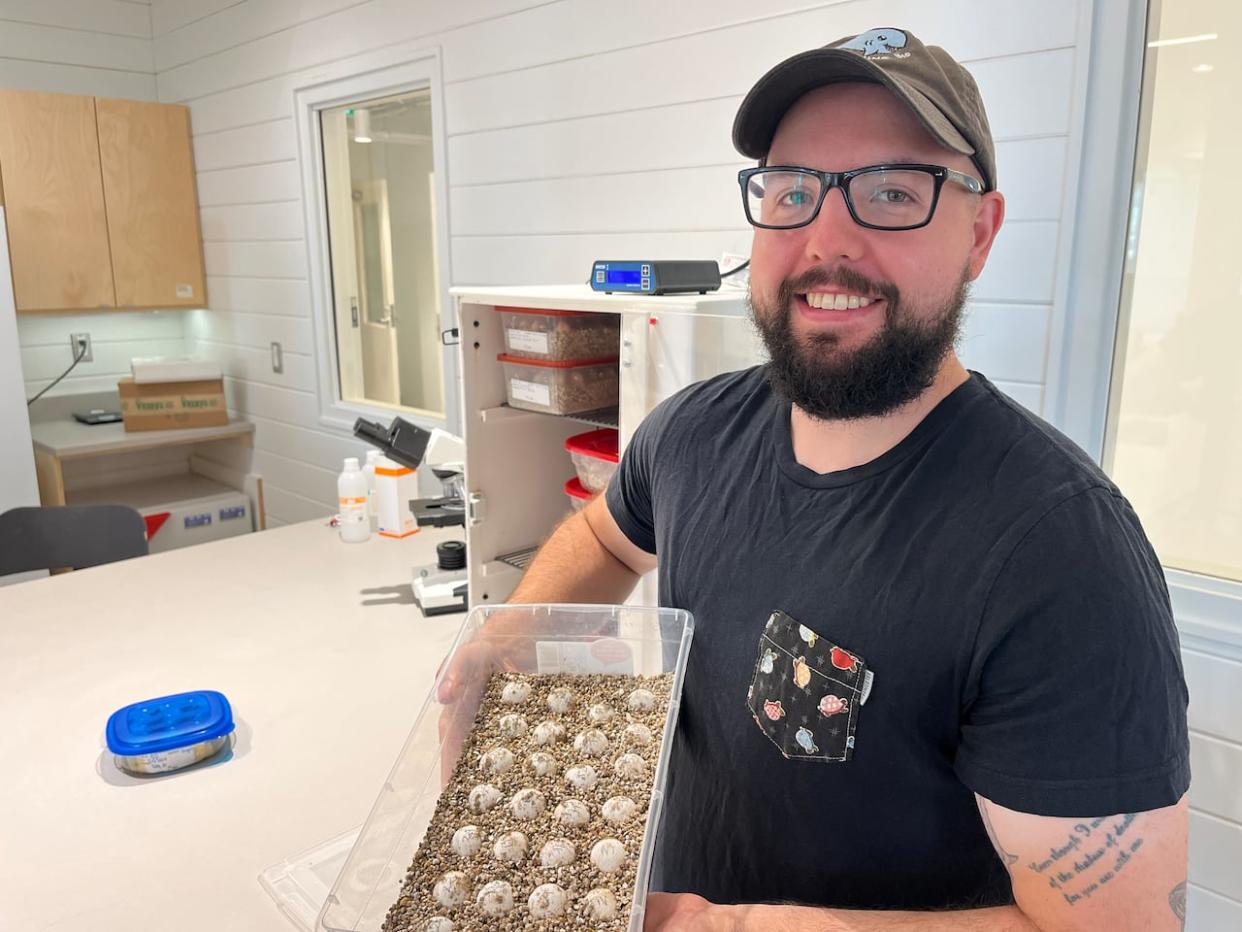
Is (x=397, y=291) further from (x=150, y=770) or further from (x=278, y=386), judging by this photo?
(x=150, y=770)

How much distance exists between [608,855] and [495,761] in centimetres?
17

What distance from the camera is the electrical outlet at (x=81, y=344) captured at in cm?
400

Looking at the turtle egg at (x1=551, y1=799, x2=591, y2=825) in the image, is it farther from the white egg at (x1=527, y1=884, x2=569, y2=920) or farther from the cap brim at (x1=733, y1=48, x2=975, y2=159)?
the cap brim at (x1=733, y1=48, x2=975, y2=159)

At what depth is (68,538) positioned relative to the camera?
95.6 inches

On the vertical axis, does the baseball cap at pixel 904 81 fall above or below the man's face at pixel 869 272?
above

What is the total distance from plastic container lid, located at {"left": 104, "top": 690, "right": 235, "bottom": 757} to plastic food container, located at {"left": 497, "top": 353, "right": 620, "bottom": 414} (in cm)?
78

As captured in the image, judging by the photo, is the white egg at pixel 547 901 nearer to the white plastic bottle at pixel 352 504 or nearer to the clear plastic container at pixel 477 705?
the clear plastic container at pixel 477 705

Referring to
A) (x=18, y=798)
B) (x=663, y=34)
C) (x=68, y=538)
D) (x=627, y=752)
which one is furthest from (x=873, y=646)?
(x=68, y=538)

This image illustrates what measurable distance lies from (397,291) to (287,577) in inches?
68.8

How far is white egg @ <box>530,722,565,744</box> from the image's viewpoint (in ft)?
2.90

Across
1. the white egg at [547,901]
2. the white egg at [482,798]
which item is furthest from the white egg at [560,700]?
the white egg at [547,901]

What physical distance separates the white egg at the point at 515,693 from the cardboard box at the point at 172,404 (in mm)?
3356

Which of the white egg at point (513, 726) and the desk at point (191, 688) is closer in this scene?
the white egg at point (513, 726)

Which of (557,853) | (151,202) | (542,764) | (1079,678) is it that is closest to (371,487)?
Result: (542,764)
